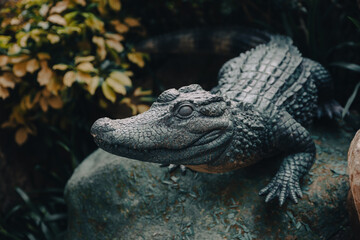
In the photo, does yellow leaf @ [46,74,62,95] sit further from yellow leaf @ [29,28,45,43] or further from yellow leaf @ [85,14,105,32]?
yellow leaf @ [85,14,105,32]

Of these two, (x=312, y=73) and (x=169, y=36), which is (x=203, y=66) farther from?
(x=312, y=73)

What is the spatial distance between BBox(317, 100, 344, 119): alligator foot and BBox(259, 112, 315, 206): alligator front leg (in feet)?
2.19

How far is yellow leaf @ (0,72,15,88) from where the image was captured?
10.8 ft

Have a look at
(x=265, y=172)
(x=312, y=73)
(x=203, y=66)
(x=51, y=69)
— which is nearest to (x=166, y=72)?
(x=203, y=66)

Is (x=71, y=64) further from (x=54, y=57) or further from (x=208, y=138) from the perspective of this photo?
(x=208, y=138)

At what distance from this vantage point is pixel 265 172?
2.81m

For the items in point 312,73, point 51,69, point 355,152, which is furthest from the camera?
point 51,69

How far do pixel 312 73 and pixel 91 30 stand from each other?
7.44ft

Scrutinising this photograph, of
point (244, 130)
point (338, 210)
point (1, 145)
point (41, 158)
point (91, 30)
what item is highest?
point (91, 30)

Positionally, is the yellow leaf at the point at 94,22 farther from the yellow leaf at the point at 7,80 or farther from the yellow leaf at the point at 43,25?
the yellow leaf at the point at 7,80

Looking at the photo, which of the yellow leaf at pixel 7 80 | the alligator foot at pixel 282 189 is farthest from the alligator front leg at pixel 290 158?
the yellow leaf at pixel 7 80

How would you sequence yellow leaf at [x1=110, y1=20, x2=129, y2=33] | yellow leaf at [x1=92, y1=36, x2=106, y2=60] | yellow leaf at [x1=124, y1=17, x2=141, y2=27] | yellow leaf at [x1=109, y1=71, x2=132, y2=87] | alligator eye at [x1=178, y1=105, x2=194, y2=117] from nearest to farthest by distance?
1. alligator eye at [x1=178, y1=105, x2=194, y2=117]
2. yellow leaf at [x1=109, y1=71, x2=132, y2=87]
3. yellow leaf at [x1=92, y1=36, x2=106, y2=60]
4. yellow leaf at [x1=110, y1=20, x2=129, y2=33]
5. yellow leaf at [x1=124, y1=17, x2=141, y2=27]

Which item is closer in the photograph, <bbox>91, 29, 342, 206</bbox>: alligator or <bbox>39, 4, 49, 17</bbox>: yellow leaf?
<bbox>91, 29, 342, 206</bbox>: alligator

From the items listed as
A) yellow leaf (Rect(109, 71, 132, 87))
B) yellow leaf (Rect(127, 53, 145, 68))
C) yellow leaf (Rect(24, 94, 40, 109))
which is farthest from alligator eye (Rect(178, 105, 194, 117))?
yellow leaf (Rect(24, 94, 40, 109))
